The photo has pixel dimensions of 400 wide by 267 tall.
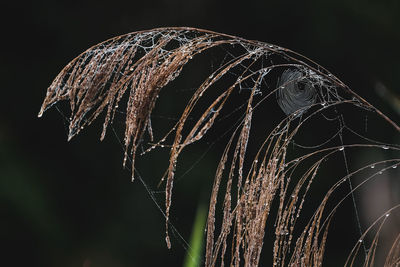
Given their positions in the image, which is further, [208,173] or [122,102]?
[208,173]

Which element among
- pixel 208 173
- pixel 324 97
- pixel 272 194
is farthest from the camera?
pixel 208 173

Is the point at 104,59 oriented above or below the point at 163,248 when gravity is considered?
above

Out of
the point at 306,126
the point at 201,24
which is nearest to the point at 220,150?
the point at 306,126

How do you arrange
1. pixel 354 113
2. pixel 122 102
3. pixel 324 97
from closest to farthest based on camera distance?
pixel 324 97 < pixel 122 102 < pixel 354 113

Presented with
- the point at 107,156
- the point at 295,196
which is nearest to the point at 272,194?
the point at 295,196

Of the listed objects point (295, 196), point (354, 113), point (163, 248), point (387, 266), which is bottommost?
point (163, 248)

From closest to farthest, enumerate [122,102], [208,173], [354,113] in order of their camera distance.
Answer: [122,102] < [208,173] < [354,113]

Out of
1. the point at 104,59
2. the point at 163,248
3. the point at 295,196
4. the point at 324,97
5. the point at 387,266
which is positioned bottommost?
the point at 163,248

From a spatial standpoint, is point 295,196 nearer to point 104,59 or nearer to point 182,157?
point 104,59

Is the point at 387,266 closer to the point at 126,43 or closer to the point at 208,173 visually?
the point at 126,43
